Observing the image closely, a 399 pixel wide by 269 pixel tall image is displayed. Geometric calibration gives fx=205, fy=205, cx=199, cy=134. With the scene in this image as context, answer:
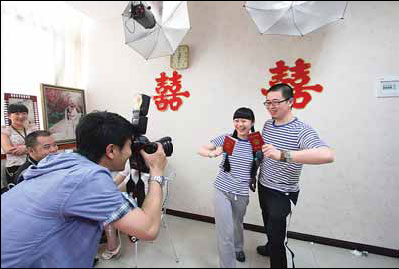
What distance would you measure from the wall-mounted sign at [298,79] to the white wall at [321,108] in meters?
0.04

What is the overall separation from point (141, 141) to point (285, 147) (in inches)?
25.4

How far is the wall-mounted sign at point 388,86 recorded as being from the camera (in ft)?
3.68

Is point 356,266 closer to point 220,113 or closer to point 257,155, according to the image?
point 257,155

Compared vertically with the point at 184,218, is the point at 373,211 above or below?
above

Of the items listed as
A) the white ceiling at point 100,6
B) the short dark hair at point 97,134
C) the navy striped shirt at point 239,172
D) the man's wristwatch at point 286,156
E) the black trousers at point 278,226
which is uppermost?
the white ceiling at point 100,6

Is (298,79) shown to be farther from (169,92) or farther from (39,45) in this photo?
(39,45)

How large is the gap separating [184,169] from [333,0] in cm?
136

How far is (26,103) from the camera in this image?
1.59m

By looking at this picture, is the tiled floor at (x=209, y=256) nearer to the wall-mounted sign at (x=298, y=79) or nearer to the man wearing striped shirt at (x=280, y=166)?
the man wearing striped shirt at (x=280, y=166)

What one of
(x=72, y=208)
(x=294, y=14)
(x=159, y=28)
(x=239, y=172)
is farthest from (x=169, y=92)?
(x=72, y=208)

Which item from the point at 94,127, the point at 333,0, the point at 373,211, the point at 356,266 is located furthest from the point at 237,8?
the point at 356,266

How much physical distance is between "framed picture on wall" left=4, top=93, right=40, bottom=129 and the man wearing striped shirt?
68.8 inches

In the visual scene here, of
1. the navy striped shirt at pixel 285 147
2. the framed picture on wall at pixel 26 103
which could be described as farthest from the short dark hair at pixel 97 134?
the framed picture on wall at pixel 26 103

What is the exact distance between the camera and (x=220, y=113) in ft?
4.99
